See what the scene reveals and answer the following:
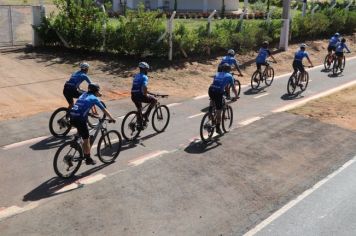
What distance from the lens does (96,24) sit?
68.3 feet

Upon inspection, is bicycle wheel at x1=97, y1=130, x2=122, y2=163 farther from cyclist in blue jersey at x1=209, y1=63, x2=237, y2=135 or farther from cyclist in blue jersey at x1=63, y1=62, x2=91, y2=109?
cyclist in blue jersey at x1=209, y1=63, x2=237, y2=135

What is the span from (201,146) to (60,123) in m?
3.55

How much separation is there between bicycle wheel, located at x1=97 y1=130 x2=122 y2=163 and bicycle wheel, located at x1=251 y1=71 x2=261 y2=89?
8874mm

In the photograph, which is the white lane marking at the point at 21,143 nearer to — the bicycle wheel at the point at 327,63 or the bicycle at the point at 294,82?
the bicycle at the point at 294,82

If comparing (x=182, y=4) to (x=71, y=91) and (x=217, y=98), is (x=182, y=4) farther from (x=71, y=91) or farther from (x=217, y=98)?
(x=71, y=91)

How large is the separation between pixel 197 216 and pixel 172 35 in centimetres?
1338

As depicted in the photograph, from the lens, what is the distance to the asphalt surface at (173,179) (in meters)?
7.83

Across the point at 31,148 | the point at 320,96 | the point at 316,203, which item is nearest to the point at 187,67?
the point at 320,96

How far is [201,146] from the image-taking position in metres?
11.7

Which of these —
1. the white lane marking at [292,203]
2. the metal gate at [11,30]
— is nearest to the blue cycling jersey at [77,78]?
A: the white lane marking at [292,203]

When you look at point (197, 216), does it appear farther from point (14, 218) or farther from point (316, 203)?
point (14, 218)

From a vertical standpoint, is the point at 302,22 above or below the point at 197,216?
above

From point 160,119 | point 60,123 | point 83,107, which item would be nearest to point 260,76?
point 160,119

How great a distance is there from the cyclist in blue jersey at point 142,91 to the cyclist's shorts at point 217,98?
4.80 feet
